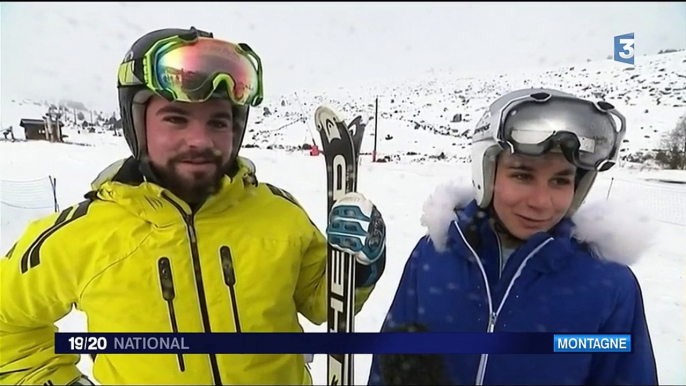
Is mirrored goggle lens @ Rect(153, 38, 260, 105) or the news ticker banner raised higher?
mirrored goggle lens @ Rect(153, 38, 260, 105)

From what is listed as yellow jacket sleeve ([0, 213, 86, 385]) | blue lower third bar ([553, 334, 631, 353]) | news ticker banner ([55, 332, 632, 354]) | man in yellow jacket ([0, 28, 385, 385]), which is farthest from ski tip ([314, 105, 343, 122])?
blue lower third bar ([553, 334, 631, 353])

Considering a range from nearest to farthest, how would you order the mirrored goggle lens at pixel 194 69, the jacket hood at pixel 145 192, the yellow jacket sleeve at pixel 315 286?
the mirrored goggle lens at pixel 194 69 → the jacket hood at pixel 145 192 → the yellow jacket sleeve at pixel 315 286

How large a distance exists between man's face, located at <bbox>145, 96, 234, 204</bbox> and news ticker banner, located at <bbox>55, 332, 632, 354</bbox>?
0.45 meters

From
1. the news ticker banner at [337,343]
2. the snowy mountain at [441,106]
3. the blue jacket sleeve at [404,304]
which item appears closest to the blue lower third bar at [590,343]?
the news ticker banner at [337,343]

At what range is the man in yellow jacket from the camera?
1.57m

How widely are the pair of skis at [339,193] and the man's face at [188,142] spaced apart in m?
0.29

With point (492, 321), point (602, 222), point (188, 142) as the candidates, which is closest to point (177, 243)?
point (188, 142)

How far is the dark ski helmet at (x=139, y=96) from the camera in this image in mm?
1538

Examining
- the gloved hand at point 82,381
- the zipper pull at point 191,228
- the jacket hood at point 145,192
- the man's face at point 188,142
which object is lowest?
the gloved hand at point 82,381

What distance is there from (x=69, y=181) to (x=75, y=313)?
1.35ft

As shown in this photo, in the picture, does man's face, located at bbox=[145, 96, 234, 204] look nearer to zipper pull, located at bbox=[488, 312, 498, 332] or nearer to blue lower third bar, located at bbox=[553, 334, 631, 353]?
zipper pull, located at bbox=[488, 312, 498, 332]

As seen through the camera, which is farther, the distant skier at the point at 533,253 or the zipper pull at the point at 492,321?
the zipper pull at the point at 492,321

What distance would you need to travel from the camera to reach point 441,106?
5.35 ft

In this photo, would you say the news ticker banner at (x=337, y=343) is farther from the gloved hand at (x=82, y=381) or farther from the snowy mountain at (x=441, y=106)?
the snowy mountain at (x=441, y=106)
